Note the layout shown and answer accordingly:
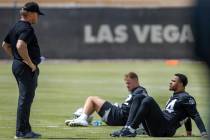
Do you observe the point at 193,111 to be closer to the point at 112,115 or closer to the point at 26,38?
the point at 112,115

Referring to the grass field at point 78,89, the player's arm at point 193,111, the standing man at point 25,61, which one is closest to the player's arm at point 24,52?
the standing man at point 25,61

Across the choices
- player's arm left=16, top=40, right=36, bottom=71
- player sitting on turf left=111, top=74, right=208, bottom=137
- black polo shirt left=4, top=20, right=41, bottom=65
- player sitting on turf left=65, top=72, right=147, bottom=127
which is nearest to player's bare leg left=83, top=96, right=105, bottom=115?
player sitting on turf left=65, top=72, right=147, bottom=127

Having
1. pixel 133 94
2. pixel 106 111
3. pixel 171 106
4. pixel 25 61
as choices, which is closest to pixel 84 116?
pixel 106 111

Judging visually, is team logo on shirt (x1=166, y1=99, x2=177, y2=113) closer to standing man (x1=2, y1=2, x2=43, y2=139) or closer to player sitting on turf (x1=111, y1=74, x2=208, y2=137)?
player sitting on turf (x1=111, y1=74, x2=208, y2=137)

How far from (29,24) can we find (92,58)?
773 inches

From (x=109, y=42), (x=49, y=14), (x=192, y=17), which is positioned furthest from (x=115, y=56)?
(x=192, y=17)

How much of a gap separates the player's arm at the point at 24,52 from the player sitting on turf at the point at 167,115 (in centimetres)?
149

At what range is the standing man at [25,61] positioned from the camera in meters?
8.51

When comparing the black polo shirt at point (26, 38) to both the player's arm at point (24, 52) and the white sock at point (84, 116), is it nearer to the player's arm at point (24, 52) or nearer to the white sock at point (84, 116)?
the player's arm at point (24, 52)

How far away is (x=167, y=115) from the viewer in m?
9.18

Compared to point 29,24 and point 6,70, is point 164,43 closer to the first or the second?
point 6,70

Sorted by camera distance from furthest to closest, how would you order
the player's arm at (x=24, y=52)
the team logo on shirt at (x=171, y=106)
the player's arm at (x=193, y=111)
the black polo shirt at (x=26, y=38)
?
the team logo on shirt at (x=171, y=106) → the player's arm at (x=193, y=111) → the black polo shirt at (x=26, y=38) → the player's arm at (x=24, y=52)

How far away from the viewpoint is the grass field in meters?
9.95

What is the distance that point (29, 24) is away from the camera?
8.70 meters
